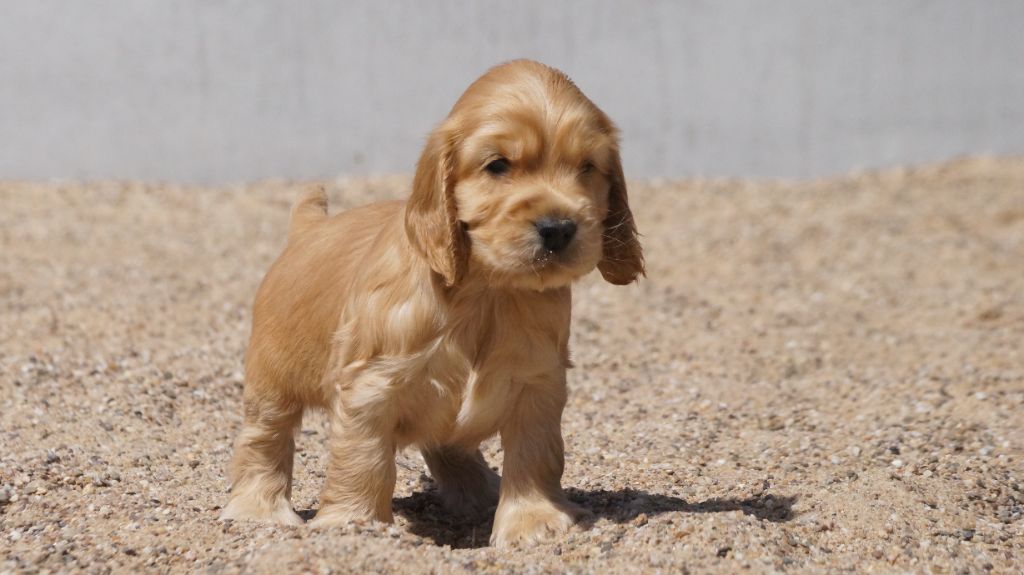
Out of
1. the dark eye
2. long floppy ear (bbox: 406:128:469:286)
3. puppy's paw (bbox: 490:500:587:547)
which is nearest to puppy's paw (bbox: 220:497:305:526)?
puppy's paw (bbox: 490:500:587:547)

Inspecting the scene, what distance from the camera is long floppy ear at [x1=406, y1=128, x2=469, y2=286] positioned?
173 inches

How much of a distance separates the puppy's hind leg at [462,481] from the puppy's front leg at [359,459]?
1.11 meters

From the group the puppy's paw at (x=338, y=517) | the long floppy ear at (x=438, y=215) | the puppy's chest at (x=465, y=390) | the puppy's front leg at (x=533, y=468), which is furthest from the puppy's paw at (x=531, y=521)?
the long floppy ear at (x=438, y=215)

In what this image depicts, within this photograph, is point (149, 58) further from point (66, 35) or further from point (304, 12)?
point (304, 12)

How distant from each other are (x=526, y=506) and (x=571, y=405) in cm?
288

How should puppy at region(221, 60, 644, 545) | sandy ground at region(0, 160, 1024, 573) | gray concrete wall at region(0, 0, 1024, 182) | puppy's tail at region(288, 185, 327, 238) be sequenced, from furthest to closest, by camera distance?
gray concrete wall at region(0, 0, 1024, 182), puppy's tail at region(288, 185, 327, 238), sandy ground at region(0, 160, 1024, 573), puppy at region(221, 60, 644, 545)

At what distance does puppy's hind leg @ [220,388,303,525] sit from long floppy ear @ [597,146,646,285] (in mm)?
1520

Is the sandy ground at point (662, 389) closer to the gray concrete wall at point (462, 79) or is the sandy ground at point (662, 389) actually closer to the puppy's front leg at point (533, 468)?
the puppy's front leg at point (533, 468)

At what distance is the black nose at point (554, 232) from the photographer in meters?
4.12

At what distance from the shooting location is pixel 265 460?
5406 mm

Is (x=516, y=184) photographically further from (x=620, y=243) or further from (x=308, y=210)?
(x=308, y=210)

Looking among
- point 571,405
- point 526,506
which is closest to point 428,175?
point 526,506

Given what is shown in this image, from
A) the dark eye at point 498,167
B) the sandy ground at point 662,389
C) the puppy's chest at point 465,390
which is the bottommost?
the sandy ground at point 662,389

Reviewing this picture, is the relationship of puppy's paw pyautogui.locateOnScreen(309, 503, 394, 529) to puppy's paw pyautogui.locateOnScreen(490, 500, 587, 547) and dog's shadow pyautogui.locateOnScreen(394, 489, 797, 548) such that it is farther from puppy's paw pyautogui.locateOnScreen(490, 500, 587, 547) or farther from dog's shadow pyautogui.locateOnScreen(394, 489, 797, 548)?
dog's shadow pyautogui.locateOnScreen(394, 489, 797, 548)
